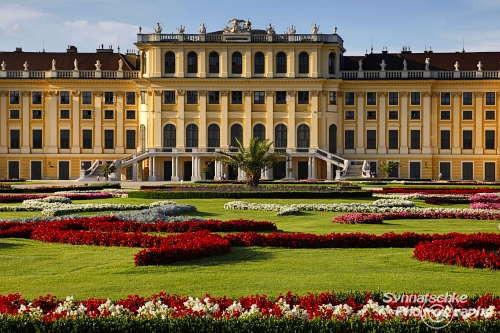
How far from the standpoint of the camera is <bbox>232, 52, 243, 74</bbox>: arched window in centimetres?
6994

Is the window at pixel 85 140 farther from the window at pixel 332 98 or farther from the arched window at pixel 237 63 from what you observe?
the window at pixel 332 98

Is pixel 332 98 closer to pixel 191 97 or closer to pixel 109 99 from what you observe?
pixel 191 97

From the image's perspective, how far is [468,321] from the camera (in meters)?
8.78

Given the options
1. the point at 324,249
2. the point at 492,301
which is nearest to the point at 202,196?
the point at 324,249

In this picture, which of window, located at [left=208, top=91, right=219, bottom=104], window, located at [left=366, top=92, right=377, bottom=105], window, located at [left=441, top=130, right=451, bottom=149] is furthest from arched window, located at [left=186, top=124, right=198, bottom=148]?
window, located at [left=441, top=130, right=451, bottom=149]

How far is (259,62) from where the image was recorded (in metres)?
70.0

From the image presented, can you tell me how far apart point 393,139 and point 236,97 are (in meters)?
15.5

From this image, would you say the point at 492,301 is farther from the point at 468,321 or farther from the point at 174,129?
the point at 174,129

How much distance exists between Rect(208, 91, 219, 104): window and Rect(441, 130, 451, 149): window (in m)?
21.8

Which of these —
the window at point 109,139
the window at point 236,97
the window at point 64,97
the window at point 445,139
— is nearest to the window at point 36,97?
the window at point 64,97

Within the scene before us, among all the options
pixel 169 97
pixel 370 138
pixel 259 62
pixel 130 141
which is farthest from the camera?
pixel 130 141

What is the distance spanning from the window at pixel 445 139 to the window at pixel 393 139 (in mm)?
4298

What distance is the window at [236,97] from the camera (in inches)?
2773

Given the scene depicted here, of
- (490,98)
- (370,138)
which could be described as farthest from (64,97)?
(490,98)
